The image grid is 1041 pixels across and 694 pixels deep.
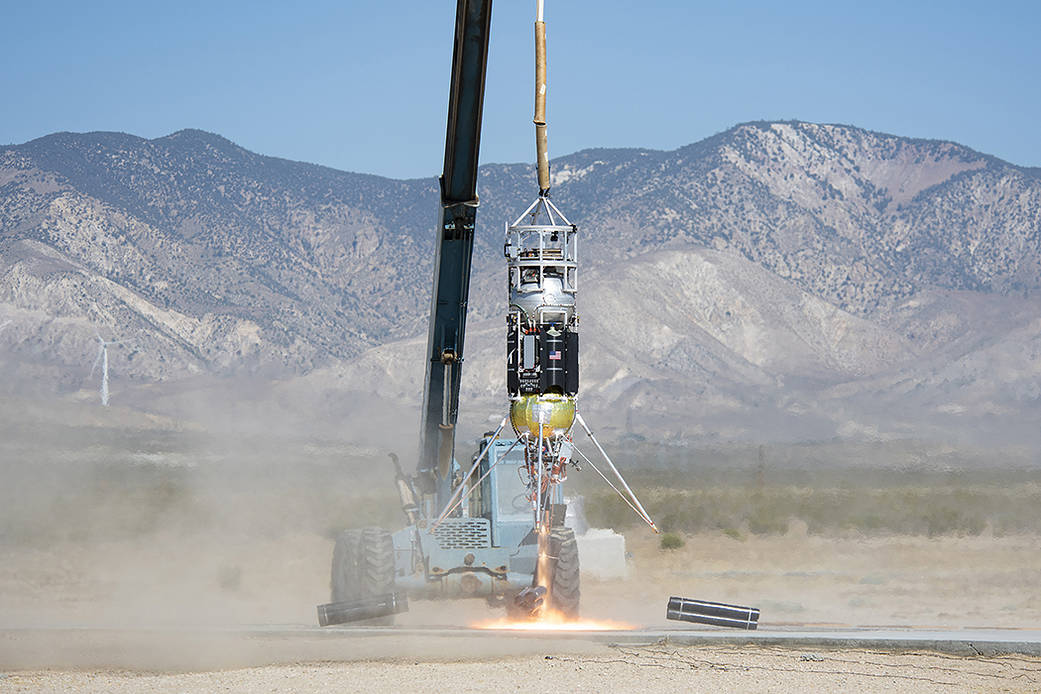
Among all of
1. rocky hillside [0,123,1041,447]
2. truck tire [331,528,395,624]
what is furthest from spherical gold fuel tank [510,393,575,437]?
rocky hillside [0,123,1041,447]

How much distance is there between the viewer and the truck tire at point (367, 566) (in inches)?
938

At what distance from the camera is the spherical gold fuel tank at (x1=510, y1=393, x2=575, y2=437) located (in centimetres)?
2191

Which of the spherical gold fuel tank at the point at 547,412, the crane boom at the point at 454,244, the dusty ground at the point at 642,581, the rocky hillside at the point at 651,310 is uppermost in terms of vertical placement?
the rocky hillside at the point at 651,310

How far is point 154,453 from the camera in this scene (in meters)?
61.8

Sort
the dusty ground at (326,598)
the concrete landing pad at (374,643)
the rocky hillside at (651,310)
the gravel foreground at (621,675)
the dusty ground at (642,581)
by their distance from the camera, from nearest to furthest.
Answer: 1. the gravel foreground at (621,675)
2. the dusty ground at (326,598)
3. the concrete landing pad at (374,643)
4. the dusty ground at (642,581)
5. the rocky hillside at (651,310)

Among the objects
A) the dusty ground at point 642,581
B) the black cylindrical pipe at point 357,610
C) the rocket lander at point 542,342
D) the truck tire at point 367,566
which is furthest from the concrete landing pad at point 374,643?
the dusty ground at point 642,581

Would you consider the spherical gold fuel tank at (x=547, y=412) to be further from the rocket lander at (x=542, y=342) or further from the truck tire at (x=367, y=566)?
the truck tire at (x=367, y=566)

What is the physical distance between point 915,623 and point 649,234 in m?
158

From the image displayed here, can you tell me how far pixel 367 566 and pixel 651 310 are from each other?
125325mm

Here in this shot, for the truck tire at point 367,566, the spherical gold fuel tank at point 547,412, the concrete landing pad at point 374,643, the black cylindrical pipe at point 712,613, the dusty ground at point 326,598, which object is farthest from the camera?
the truck tire at point 367,566

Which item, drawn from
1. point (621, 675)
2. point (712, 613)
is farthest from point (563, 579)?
point (621, 675)

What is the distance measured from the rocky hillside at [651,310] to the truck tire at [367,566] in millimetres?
67360

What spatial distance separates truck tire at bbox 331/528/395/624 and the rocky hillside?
67.4m

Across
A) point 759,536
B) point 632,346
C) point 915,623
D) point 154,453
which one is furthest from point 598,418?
point 915,623
